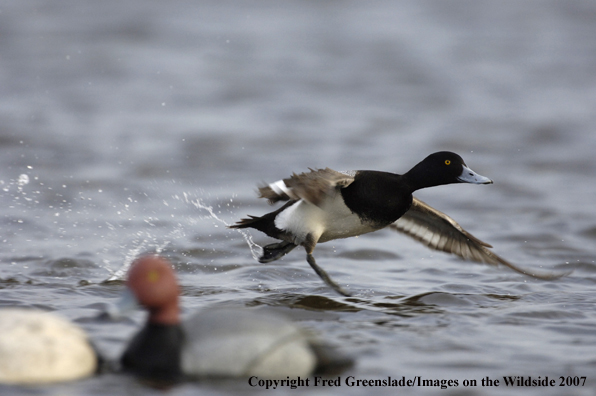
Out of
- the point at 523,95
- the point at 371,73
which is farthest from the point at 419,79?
the point at 523,95

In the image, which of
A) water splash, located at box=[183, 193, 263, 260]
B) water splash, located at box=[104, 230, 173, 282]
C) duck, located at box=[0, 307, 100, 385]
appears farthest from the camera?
water splash, located at box=[183, 193, 263, 260]

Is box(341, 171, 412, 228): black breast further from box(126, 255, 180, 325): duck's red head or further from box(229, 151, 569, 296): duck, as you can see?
box(126, 255, 180, 325): duck's red head

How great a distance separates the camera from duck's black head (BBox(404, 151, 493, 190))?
5727mm

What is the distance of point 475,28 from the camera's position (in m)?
18.2

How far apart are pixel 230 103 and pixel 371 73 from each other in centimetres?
362

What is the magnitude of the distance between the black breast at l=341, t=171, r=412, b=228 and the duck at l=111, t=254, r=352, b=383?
221 centimetres

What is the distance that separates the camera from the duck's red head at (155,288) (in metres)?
3.35

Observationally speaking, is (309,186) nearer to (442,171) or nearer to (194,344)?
(442,171)

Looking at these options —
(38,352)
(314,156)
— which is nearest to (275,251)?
(38,352)

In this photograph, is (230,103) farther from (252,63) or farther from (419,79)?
(419,79)

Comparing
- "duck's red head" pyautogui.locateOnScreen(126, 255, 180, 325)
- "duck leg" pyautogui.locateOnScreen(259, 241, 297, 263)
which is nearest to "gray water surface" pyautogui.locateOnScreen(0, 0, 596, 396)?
"duck leg" pyautogui.locateOnScreen(259, 241, 297, 263)

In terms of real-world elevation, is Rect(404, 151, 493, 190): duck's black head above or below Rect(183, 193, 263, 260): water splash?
above

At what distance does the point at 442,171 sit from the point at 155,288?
3039mm

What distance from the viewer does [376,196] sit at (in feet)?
18.1
